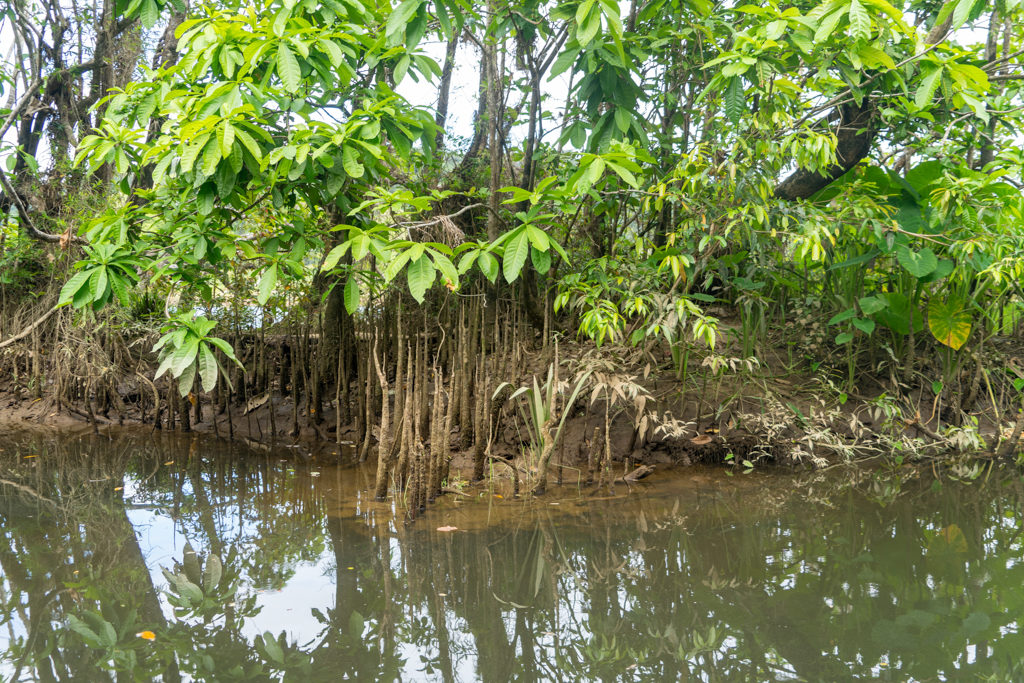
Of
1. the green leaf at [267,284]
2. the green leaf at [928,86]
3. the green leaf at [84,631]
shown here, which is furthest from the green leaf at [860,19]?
the green leaf at [84,631]

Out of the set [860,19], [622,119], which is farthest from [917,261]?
[622,119]

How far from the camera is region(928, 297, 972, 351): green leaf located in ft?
14.3

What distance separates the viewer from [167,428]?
547 cm

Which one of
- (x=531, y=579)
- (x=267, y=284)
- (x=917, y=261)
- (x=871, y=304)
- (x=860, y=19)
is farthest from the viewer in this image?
(x=871, y=304)

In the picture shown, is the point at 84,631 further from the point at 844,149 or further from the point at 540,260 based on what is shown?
the point at 844,149

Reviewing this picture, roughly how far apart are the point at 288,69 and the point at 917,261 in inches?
137

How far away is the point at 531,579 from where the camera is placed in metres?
2.63

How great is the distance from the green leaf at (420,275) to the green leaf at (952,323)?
10.4 feet

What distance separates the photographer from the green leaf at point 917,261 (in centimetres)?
407

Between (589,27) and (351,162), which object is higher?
(589,27)

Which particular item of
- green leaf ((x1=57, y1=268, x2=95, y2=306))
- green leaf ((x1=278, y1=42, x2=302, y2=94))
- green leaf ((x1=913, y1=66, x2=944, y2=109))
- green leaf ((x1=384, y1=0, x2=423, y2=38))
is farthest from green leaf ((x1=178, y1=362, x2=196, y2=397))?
green leaf ((x1=913, y1=66, x2=944, y2=109))

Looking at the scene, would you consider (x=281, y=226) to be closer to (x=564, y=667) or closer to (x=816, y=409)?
(x=564, y=667)

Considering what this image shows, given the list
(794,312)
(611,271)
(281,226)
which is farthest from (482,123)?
(794,312)

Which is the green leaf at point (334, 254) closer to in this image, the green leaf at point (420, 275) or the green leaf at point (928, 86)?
the green leaf at point (420, 275)
